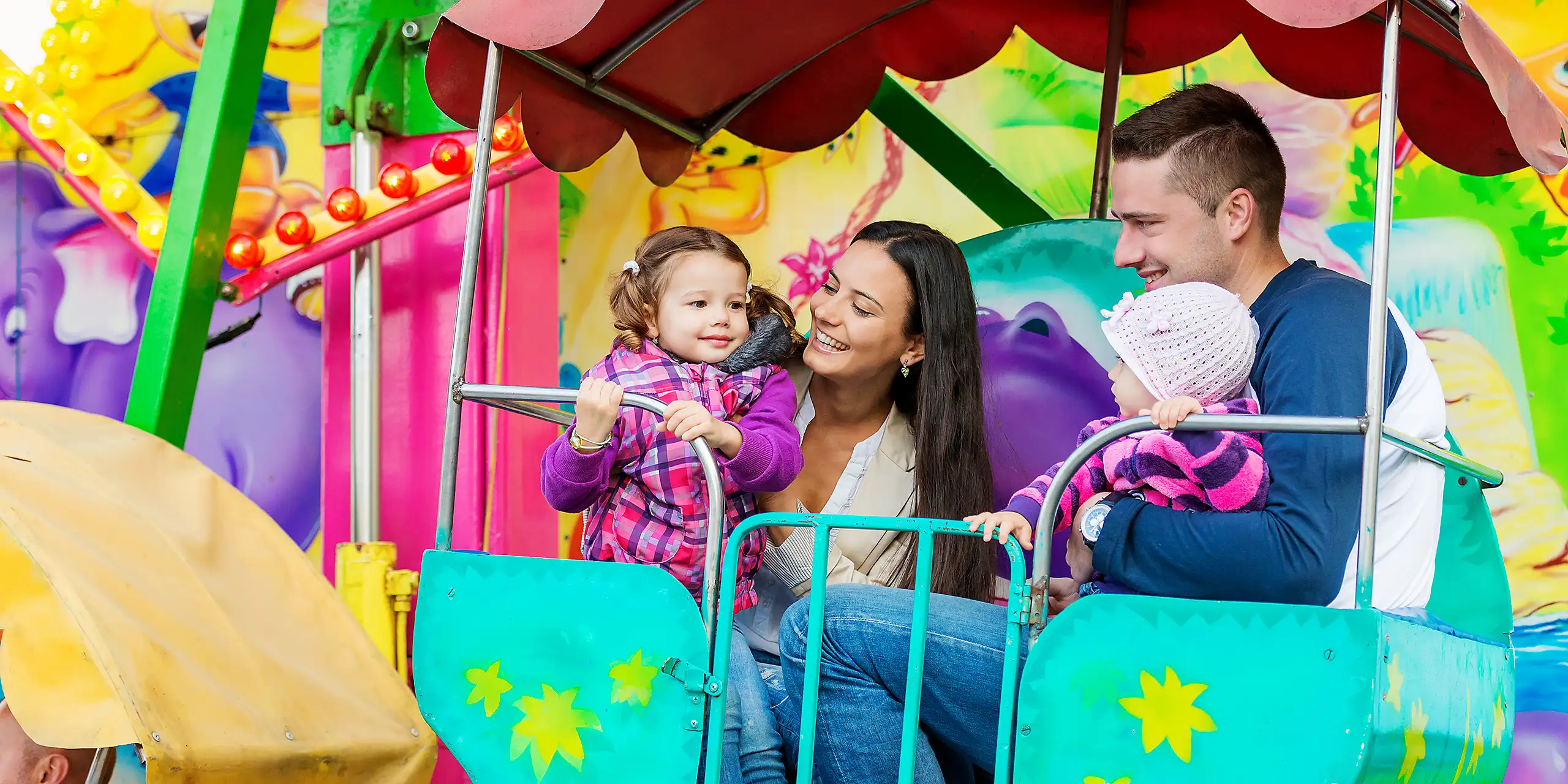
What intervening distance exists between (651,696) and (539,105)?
1.39 meters

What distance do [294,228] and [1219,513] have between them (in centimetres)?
283

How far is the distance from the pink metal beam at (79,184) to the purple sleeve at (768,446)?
2162 mm

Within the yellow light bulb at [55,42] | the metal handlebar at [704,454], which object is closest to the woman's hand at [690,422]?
the metal handlebar at [704,454]

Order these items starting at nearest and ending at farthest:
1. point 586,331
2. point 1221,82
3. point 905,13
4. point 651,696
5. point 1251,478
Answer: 1. point 1251,478
2. point 651,696
3. point 905,13
4. point 1221,82
5. point 586,331

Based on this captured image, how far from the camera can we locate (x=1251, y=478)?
228cm

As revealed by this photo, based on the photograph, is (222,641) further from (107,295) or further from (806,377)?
(107,295)

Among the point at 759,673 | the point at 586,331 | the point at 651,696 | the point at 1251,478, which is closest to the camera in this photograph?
the point at 1251,478

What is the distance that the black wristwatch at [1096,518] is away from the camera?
95.1 inches

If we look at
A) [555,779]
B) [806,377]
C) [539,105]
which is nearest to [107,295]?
[539,105]

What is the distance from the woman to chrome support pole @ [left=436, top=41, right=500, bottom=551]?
72 cm

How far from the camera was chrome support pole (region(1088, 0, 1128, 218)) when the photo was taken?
12.5 ft

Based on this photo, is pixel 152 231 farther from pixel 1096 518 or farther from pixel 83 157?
pixel 1096 518

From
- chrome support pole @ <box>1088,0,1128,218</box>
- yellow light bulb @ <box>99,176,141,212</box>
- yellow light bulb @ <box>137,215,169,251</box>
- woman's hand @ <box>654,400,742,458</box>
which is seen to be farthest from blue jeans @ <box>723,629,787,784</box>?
yellow light bulb @ <box>99,176,141,212</box>

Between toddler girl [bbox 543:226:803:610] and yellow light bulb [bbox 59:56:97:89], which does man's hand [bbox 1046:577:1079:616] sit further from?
yellow light bulb [bbox 59:56:97:89]
